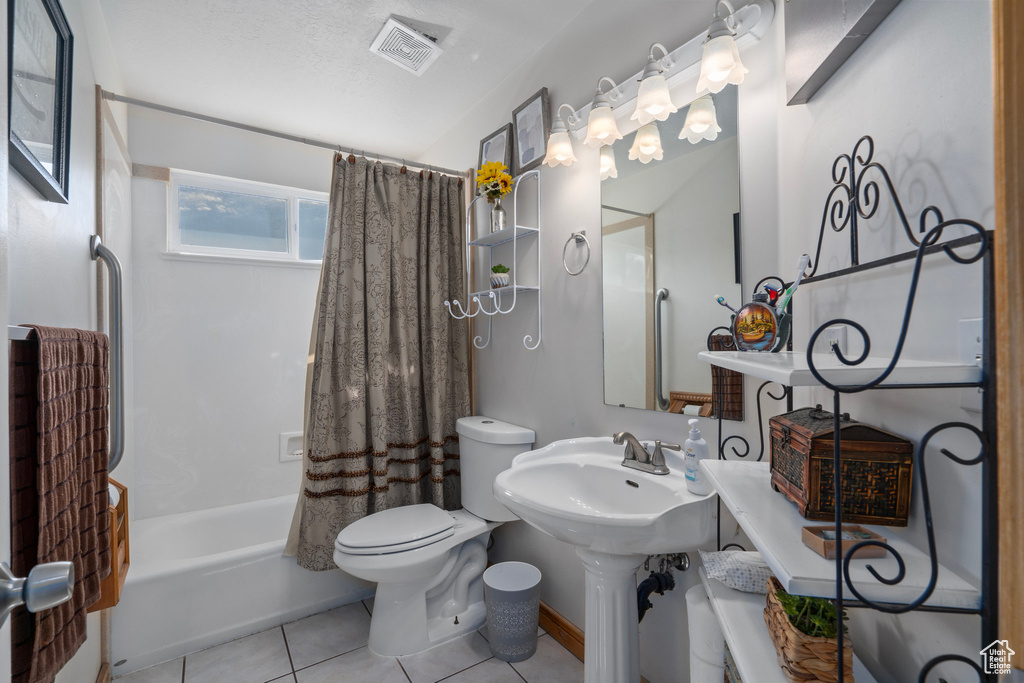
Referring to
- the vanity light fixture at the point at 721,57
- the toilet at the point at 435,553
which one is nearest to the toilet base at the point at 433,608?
the toilet at the point at 435,553

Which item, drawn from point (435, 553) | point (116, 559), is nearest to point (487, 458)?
point (435, 553)

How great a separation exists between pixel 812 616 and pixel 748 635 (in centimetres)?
15

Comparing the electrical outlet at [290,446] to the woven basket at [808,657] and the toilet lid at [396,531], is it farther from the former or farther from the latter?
the woven basket at [808,657]

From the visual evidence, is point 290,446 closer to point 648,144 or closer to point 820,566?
point 648,144

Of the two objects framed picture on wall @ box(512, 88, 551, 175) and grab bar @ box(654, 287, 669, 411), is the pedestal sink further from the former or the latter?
framed picture on wall @ box(512, 88, 551, 175)

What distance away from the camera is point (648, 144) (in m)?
1.52

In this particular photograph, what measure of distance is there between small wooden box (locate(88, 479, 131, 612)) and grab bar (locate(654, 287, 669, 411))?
1533 mm

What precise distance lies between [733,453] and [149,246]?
2807mm

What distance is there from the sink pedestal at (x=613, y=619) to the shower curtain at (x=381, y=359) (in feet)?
3.51

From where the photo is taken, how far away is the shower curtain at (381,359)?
82.1 inches

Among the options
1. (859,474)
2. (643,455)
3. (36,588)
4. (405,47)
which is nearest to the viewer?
(36,588)

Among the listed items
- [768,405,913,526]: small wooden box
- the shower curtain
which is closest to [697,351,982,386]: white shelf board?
[768,405,913,526]: small wooden box

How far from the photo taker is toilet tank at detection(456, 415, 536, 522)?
204 centimetres

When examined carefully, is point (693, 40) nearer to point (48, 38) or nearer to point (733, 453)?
point (733, 453)
